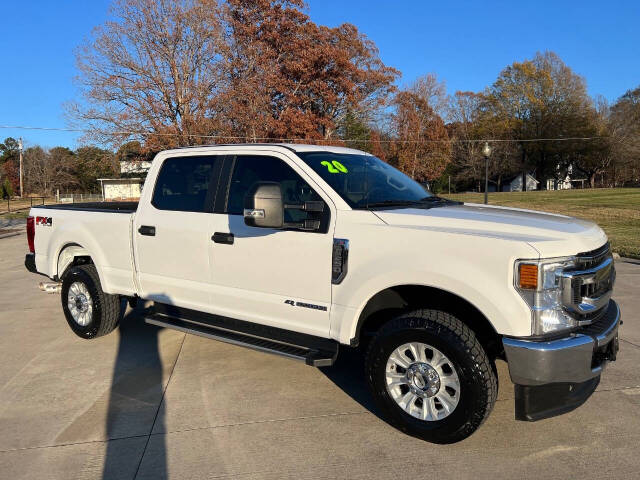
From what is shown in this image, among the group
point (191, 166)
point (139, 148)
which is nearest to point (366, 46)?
point (139, 148)

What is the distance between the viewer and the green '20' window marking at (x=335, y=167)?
407cm

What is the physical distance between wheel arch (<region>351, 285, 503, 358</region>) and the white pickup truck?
1 cm

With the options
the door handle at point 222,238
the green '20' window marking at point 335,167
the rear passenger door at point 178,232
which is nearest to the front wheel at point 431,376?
the green '20' window marking at point 335,167

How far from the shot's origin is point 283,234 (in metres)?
3.84

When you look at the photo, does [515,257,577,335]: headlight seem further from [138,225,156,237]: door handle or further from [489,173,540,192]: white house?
[489,173,540,192]: white house

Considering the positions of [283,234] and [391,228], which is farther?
[283,234]

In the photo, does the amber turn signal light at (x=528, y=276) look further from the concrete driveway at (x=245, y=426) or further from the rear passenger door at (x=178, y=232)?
the rear passenger door at (x=178, y=232)

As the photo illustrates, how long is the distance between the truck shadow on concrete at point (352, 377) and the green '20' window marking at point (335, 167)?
1.68 m

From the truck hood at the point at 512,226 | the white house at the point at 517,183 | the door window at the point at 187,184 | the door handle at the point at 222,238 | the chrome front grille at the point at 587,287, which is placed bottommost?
the chrome front grille at the point at 587,287

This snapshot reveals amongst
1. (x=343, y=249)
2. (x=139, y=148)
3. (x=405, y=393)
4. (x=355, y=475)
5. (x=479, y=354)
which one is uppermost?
(x=139, y=148)

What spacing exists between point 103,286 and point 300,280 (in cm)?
260

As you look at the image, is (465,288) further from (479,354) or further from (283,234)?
(283,234)

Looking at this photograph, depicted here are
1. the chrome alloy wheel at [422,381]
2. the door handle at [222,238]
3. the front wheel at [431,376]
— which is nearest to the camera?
the front wheel at [431,376]

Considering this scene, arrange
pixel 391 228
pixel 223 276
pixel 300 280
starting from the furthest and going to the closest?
pixel 223 276, pixel 300 280, pixel 391 228
